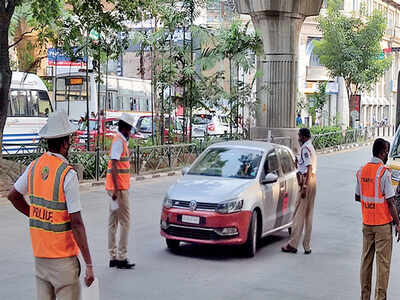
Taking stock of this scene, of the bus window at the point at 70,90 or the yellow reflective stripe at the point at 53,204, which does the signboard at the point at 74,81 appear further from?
the yellow reflective stripe at the point at 53,204

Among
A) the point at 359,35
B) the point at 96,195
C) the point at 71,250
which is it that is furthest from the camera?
the point at 359,35

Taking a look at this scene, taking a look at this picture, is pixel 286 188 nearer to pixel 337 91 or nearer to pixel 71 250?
pixel 71 250

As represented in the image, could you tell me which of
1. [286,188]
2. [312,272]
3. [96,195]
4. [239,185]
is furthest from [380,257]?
[96,195]

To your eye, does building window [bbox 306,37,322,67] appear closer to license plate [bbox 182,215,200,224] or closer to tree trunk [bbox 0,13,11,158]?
tree trunk [bbox 0,13,11,158]

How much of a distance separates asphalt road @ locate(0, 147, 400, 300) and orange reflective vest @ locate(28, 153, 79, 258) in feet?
10.1

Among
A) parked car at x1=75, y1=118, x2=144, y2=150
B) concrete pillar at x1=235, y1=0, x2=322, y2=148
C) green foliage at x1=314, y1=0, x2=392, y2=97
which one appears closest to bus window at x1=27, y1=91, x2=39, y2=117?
parked car at x1=75, y1=118, x2=144, y2=150

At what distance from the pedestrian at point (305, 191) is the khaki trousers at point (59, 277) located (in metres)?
6.22

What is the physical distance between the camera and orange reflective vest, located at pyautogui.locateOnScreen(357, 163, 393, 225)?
761 cm

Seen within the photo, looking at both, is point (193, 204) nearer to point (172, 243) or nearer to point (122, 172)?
point (172, 243)

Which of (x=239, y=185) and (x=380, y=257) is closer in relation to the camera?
(x=380, y=257)

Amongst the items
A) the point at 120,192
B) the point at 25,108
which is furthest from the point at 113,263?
the point at 25,108

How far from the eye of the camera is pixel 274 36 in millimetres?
28016

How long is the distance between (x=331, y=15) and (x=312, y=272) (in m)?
37.7

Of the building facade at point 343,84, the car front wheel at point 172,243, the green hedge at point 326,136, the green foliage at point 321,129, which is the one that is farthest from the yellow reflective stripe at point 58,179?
the building facade at point 343,84
